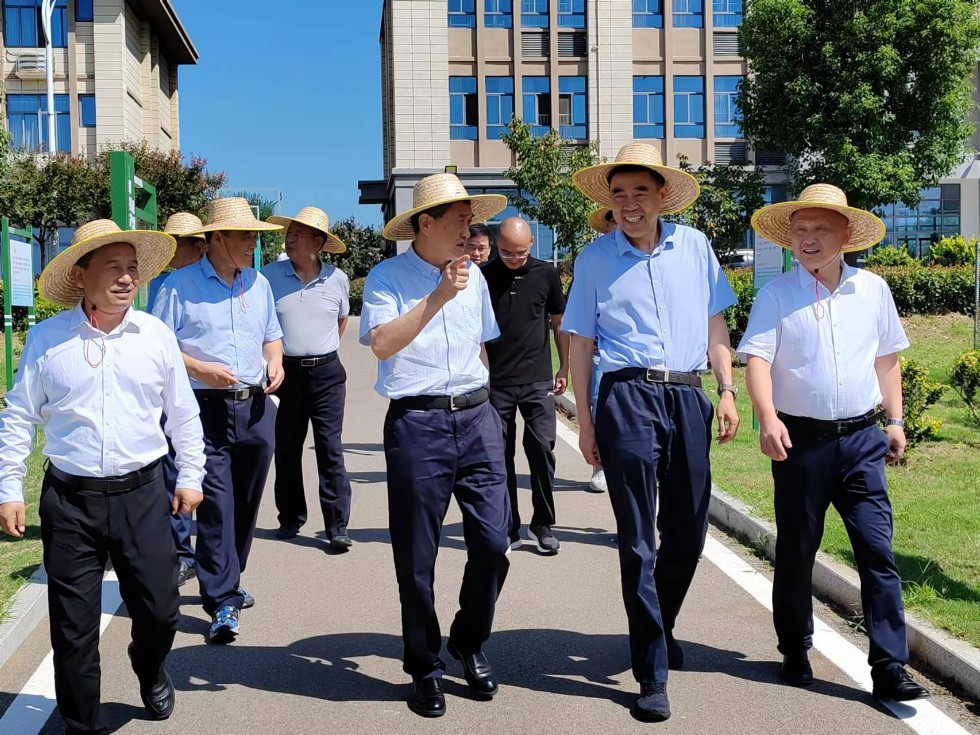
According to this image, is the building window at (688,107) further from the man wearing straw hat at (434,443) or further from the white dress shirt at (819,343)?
the man wearing straw hat at (434,443)

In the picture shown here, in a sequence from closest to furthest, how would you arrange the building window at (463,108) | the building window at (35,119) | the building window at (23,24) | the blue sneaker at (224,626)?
the blue sneaker at (224,626)
the building window at (463,108)
the building window at (35,119)
the building window at (23,24)

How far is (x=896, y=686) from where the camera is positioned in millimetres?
4570

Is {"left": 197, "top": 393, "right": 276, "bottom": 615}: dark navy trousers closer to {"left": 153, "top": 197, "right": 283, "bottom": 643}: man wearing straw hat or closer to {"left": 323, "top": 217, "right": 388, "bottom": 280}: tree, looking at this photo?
{"left": 153, "top": 197, "right": 283, "bottom": 643}: man wearing straw hat

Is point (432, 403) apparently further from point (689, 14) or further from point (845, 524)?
point (689, 14)

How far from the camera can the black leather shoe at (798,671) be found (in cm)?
487

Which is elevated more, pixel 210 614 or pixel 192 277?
pixel 192 277

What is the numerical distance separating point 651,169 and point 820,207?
738 millimetres

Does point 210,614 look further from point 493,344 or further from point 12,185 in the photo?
point 12,185

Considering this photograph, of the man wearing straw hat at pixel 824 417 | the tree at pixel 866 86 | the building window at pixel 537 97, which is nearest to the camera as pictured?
the man wearing straw hat at pixel 824 417

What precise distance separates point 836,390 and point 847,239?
750 millimetres

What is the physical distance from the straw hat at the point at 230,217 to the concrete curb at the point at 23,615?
1967 millimetres

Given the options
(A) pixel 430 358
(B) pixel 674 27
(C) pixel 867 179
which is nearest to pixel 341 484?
(A) pixel 430 358

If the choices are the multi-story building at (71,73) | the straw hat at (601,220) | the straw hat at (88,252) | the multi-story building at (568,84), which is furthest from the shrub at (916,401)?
the multi-story building at (71,73)

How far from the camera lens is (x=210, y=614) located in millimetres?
5863
